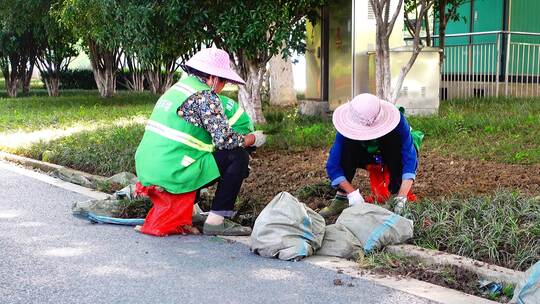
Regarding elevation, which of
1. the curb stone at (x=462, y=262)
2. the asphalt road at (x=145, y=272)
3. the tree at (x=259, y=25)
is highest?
the tree at (x=259, y=25)

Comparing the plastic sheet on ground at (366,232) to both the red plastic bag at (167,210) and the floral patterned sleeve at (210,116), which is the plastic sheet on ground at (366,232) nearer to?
the floral patterned sleeve at (210,116)

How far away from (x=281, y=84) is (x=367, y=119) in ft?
40.1

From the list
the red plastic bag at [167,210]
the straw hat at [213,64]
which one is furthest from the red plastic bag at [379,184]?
the red plastic bag at [167,210]

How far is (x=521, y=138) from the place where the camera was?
8.64m

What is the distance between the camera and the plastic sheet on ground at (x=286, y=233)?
15.3ft

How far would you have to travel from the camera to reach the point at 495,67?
15.0 meters

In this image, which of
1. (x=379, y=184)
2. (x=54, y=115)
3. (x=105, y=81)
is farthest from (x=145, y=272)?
(x=105, y=81)

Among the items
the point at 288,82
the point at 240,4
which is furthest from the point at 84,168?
the point at 288,82

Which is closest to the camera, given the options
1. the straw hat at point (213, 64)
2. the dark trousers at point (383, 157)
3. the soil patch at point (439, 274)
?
the soil patch at point (439, 274)

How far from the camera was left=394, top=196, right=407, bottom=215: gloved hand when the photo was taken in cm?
513

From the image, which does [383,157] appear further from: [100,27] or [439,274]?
[100,27]

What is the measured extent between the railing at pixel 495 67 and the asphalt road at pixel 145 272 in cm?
1107

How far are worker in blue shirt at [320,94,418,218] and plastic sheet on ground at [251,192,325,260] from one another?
1.98 feet

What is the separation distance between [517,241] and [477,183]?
7.20 feet
